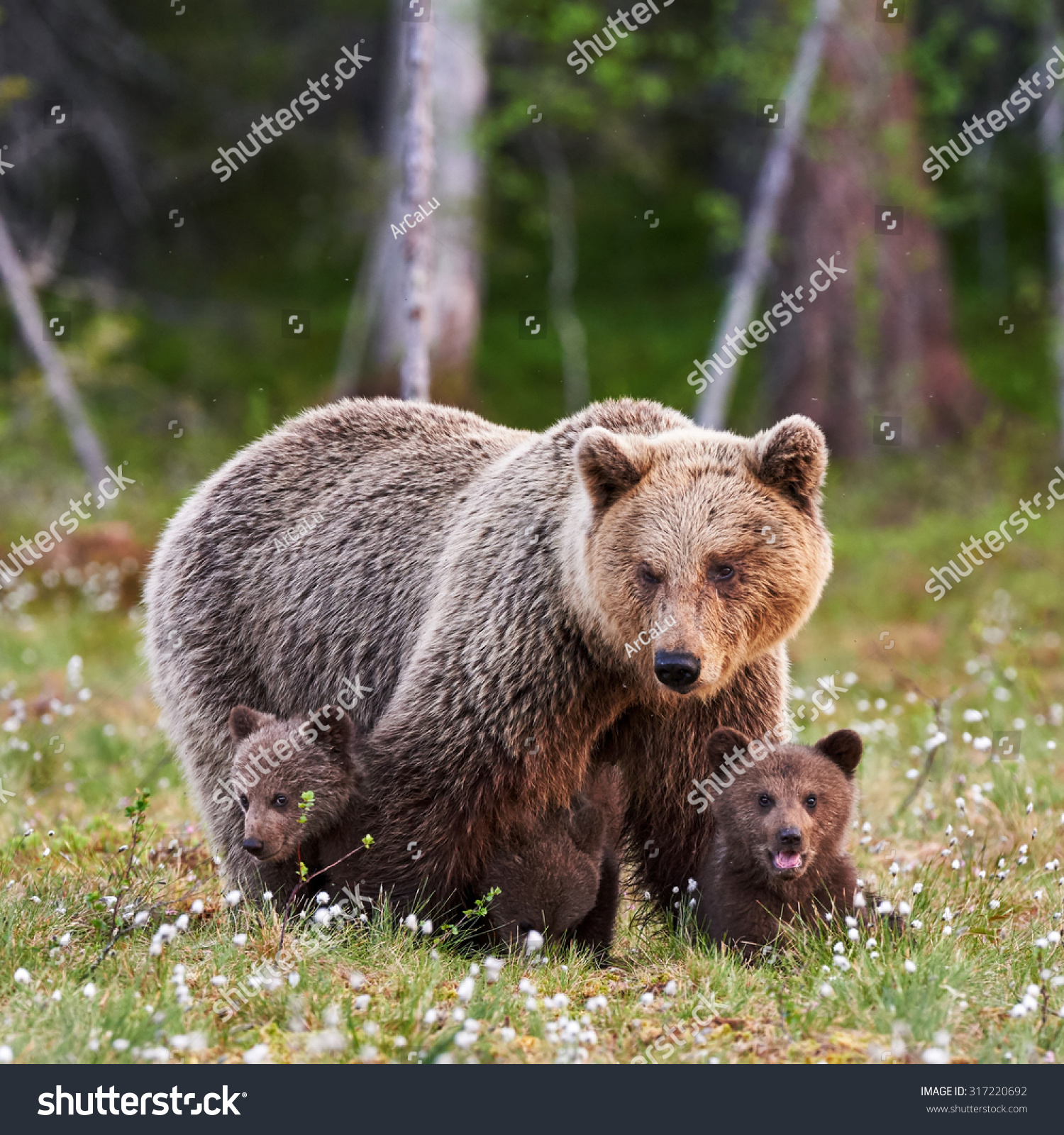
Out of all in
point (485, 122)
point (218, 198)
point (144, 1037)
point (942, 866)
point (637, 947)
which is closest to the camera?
point (144, 1037)

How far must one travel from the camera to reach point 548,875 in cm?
541

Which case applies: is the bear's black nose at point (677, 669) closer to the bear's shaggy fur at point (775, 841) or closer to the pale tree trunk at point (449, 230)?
Result: the bear's shaggy fur at point (775, 841)

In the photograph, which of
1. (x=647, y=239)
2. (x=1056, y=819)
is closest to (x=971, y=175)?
(x=647, y=239)

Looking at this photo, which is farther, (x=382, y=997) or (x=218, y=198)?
(x=218, y=198)

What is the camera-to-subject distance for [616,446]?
5141mm

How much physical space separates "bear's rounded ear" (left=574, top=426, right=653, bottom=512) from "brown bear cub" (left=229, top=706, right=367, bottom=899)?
4.23ft

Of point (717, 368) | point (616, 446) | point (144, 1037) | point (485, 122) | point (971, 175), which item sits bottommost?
point (144, 1037)

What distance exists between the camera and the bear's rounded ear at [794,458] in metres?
5.16

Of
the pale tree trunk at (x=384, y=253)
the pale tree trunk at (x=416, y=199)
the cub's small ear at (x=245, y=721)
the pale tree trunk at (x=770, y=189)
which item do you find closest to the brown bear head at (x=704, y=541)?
the cub's small ear at (x=245, y=721)

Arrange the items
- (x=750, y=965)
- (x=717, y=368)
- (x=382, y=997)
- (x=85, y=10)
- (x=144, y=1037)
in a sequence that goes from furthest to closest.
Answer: (x=85, y=10) < (x=717, y=368) < (x=750, y=965) < (x=382, y=997) < (x=144, y=1037)

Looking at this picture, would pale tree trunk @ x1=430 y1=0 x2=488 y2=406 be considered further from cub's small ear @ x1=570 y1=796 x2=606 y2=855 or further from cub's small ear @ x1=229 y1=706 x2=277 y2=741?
cub's small ear @ x1=570 y1=796 x2=606 y2=855

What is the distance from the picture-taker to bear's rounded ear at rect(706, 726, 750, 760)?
533 centimetres

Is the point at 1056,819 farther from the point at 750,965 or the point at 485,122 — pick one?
the point at 485,122

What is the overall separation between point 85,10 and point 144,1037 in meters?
18.2
